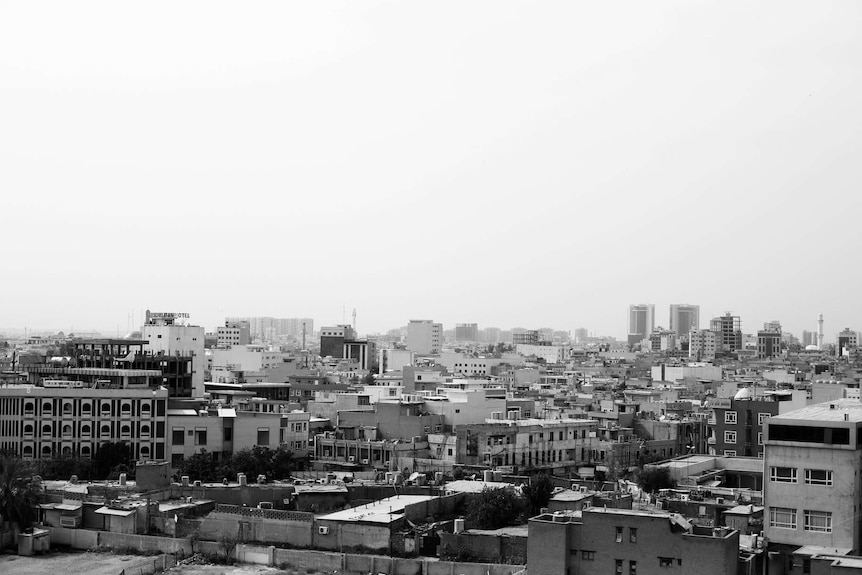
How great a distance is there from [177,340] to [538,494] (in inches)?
1492

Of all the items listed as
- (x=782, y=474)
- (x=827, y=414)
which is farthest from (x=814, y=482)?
(x=827, y=414)

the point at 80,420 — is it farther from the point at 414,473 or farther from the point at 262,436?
the point at 414,473

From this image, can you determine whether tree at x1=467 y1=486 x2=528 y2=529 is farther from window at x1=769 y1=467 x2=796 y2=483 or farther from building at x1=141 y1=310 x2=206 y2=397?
building at x1=141 y1=310 x2=206 y2=397

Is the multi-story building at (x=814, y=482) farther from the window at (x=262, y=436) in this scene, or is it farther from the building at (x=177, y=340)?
the building at (x=177, y=340)

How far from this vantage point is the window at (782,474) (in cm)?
3316

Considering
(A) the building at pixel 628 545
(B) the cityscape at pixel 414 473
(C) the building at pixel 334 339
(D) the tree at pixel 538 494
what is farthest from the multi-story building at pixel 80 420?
(C) the building at pixel 334 339

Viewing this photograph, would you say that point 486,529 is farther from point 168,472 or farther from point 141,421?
point 141,421

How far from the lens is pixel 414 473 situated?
52375 mm

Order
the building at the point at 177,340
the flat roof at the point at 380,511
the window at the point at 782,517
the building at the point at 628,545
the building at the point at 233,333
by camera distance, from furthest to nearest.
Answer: the building at the point at 233,333, the building at the point at 177,340, the flat roof at the point at 380,511, the window at the point at 782,517, the building at the point at 628,545

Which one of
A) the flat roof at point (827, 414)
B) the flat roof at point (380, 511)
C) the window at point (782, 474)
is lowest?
the flat roof at point (380, 511)

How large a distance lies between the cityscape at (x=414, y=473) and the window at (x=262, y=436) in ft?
0.73

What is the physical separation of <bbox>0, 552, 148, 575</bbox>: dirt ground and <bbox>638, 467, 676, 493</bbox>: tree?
1835 cm

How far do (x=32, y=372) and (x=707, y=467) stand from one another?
3441 cm

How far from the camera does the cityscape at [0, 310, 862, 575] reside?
3269cm
